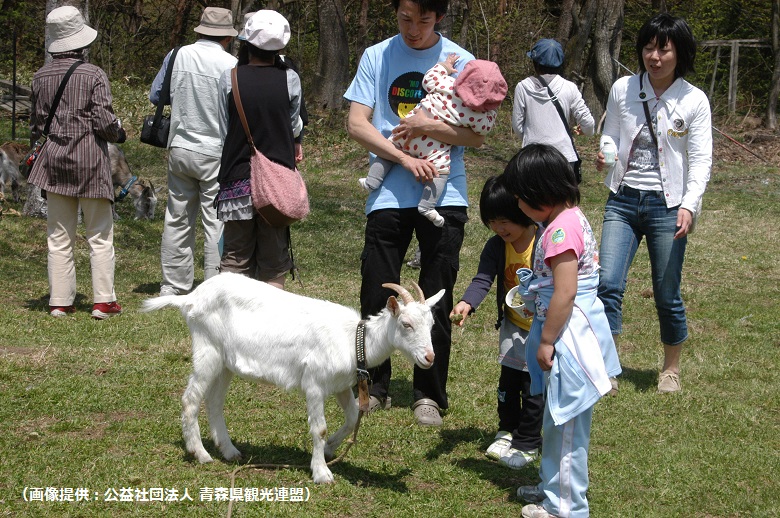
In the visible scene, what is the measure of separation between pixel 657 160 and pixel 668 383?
1.46 metres

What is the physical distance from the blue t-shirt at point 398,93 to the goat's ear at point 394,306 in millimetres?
1146

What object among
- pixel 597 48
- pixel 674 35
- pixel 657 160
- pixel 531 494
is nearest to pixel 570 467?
pixel 531 494

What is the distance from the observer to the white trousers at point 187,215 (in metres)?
7.44

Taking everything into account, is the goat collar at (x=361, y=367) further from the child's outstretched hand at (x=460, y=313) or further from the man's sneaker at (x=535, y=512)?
the man's sneaker at (x=535, y=512)

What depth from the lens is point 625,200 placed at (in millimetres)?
5629

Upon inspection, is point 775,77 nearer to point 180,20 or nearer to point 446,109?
point 180,20

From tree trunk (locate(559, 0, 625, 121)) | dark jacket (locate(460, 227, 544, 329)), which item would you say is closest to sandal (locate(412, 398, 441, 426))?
dark jacket (locate(460, 227, 544, 329))

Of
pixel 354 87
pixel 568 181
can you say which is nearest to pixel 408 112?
pixel 354 87

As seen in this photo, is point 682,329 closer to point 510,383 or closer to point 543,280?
point 510,383

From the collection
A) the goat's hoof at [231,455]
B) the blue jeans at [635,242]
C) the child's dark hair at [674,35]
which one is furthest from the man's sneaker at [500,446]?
the child's dark hair at [674,35]

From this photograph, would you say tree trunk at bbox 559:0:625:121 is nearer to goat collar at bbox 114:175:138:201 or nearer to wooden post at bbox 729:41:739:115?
wooden post at bbox 729:41:739:115

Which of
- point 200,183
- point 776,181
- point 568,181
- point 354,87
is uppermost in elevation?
point 354,87

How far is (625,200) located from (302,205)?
201 centimetres

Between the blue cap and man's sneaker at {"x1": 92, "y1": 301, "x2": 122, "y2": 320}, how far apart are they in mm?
4229
